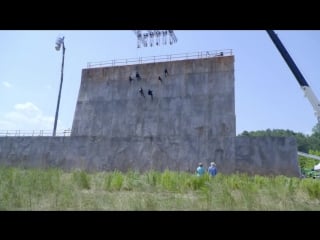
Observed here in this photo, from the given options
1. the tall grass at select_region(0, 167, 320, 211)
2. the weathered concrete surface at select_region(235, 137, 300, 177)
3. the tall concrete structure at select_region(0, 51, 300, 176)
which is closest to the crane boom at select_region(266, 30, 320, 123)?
the weathered concrete surface at select_region(235, 137, 300, 177)

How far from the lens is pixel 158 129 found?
23.7 metres

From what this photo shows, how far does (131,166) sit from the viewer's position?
20.9 metres

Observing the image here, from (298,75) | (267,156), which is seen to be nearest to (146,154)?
(267,156)

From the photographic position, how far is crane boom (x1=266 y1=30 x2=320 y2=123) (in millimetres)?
18312

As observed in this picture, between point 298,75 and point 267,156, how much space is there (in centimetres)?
574

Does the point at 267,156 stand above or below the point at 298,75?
below

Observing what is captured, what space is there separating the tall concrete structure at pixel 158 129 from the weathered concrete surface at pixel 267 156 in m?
0.06

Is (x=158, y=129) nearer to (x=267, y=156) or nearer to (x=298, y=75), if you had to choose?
(x=267, y=156)

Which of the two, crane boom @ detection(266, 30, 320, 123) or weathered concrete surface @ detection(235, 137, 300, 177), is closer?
weathered concrete surface @ detection(235, 137, 300, 177)

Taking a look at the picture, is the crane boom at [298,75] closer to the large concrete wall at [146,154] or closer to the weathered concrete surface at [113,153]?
the large concrete wall at [146,154]

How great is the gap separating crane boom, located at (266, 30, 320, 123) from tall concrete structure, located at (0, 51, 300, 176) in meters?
2.74

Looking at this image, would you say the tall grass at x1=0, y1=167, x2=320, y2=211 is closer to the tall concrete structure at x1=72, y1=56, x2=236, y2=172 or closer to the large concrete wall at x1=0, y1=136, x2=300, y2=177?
the large concrete wall at x1=0, y1=136, x2=300, y2=177
